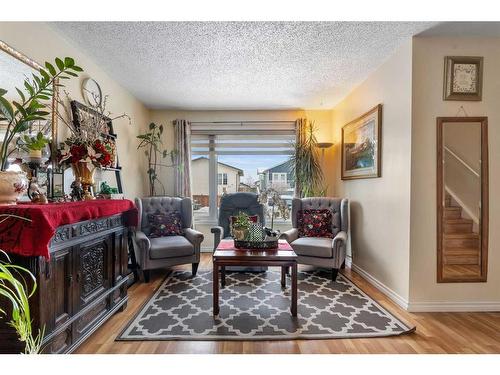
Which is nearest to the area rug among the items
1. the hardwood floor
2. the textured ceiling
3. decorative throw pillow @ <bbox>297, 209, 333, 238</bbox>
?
the hardwood floor

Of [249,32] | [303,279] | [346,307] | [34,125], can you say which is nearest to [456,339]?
[346,307]

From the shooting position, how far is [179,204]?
4051 mm

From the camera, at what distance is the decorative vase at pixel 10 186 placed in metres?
1.54

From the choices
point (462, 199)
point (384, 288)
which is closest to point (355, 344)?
point (384, 288)

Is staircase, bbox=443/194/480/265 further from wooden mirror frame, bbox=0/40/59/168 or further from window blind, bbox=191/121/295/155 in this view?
wooden mirror frame, bbox=0/40/59/168

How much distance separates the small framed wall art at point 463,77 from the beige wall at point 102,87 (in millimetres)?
3571

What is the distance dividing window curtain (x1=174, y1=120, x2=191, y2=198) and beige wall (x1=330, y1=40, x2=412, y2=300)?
269 centimetres

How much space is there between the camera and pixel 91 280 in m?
2.09

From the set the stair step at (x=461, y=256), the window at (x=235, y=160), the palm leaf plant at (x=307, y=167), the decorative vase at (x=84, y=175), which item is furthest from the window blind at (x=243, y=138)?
the stair step at (x=461, y=256)

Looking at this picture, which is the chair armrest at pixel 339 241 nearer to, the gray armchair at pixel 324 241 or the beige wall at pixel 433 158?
the gray armchair at pixel 324 241

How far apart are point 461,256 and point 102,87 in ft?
13.9

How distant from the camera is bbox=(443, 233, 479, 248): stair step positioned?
2.57 metres

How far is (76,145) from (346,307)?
9.27 feet

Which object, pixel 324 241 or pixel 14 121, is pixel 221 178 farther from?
pixel 14 121
